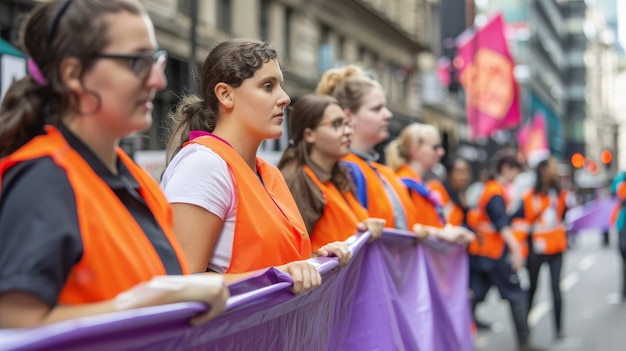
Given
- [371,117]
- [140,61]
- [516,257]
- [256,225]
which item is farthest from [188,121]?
[516,257]

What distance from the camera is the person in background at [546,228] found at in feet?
35.3

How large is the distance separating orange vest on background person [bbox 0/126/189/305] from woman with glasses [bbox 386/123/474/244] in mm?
4828

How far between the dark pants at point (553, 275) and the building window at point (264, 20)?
15.5 m

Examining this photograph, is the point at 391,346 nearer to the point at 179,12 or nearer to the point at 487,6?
the point at 179,12

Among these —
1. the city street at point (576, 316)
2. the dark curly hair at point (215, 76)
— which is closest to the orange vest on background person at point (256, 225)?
the dark curly hair at point (215, 76)

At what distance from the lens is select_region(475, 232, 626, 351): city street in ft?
34.3

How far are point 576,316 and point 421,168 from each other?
18.2ft

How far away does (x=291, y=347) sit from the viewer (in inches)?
134

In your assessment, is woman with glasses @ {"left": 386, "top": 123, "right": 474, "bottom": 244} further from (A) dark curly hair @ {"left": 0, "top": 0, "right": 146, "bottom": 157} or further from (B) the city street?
(A) dark curly hair @ {"left": 0, "top": 0, "right": 146, "bottom": 157}

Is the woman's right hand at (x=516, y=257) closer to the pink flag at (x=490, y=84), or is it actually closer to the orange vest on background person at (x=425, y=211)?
the orange vest on background person at (x=425, y=211)

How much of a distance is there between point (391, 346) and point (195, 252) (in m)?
1.94

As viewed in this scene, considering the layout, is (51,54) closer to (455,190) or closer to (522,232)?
(455,190)

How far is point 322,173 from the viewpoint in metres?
5.25

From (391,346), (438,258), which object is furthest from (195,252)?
(438,258)
